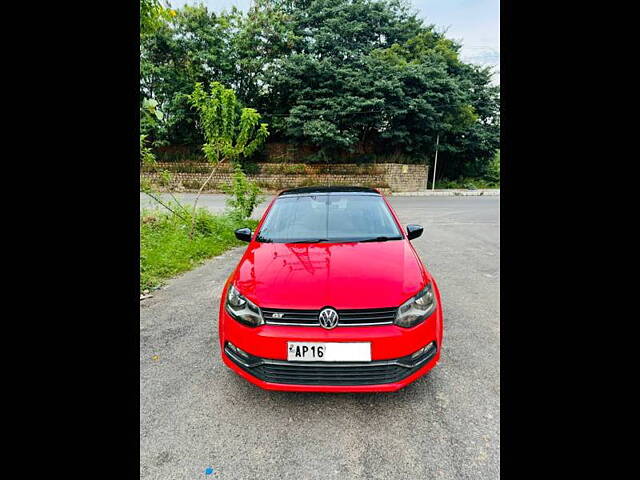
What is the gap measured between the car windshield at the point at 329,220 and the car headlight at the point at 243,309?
73 cm

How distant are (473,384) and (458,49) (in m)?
30.3

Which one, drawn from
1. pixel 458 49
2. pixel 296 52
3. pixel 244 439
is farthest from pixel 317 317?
pixel 458 49

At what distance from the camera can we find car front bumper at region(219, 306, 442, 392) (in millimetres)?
1739

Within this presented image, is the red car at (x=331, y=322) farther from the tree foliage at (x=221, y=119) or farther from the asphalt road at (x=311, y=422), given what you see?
the tree foliage at (x=221, y=119)

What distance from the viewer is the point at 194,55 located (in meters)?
22.3

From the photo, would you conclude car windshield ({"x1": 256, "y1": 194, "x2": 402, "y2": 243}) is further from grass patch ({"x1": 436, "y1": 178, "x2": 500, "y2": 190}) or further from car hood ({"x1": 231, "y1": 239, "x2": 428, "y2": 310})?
grass patch ({"x1": 436, "y1": 178, "x2": 500, "y2": 190})

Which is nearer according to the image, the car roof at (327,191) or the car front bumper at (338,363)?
the car front bumper at (338,363)

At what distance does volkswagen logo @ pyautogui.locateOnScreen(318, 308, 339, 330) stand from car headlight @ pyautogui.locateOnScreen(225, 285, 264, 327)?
1.16 ft

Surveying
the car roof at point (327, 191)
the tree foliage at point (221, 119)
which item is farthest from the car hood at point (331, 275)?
the tree foliage at point (221, 119)

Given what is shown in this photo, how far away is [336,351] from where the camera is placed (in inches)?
67.8

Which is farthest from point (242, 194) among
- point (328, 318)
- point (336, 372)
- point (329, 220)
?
point (336, 372)

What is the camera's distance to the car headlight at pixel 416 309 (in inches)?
71.7
